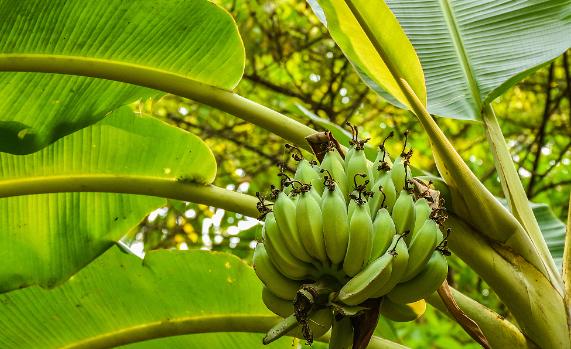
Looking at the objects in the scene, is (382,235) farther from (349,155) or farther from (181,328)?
(181,328)

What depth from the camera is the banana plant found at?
49.4 inches

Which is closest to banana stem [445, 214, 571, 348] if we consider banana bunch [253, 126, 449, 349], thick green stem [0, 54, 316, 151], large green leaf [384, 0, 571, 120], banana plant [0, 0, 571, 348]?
banana plant [0, 0, 571, 348]

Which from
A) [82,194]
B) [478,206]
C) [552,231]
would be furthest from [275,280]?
[552,231]

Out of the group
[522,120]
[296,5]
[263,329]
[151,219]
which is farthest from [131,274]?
[522,120]

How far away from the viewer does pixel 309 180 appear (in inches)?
44.6

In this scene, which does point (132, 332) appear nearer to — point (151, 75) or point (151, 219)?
point (151, 75)

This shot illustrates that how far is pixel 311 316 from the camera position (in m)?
1.03

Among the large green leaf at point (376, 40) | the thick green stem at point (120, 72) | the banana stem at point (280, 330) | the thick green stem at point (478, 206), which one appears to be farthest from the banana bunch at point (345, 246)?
the thick green stem at point (120, 72)

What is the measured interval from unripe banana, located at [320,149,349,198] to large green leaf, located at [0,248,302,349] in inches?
20.6

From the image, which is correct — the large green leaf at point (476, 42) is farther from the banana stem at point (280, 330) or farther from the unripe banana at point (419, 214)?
the banana stem at point (280, 330)

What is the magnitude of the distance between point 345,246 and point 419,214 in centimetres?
14

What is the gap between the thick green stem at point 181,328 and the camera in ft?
5.06

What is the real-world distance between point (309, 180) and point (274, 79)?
2.72 m

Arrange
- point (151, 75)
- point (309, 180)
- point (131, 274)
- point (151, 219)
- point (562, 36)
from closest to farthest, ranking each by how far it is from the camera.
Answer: point (309, 180)
point (151, 75)
point (562, 36)
point (131, 274)
point (151, 219)
